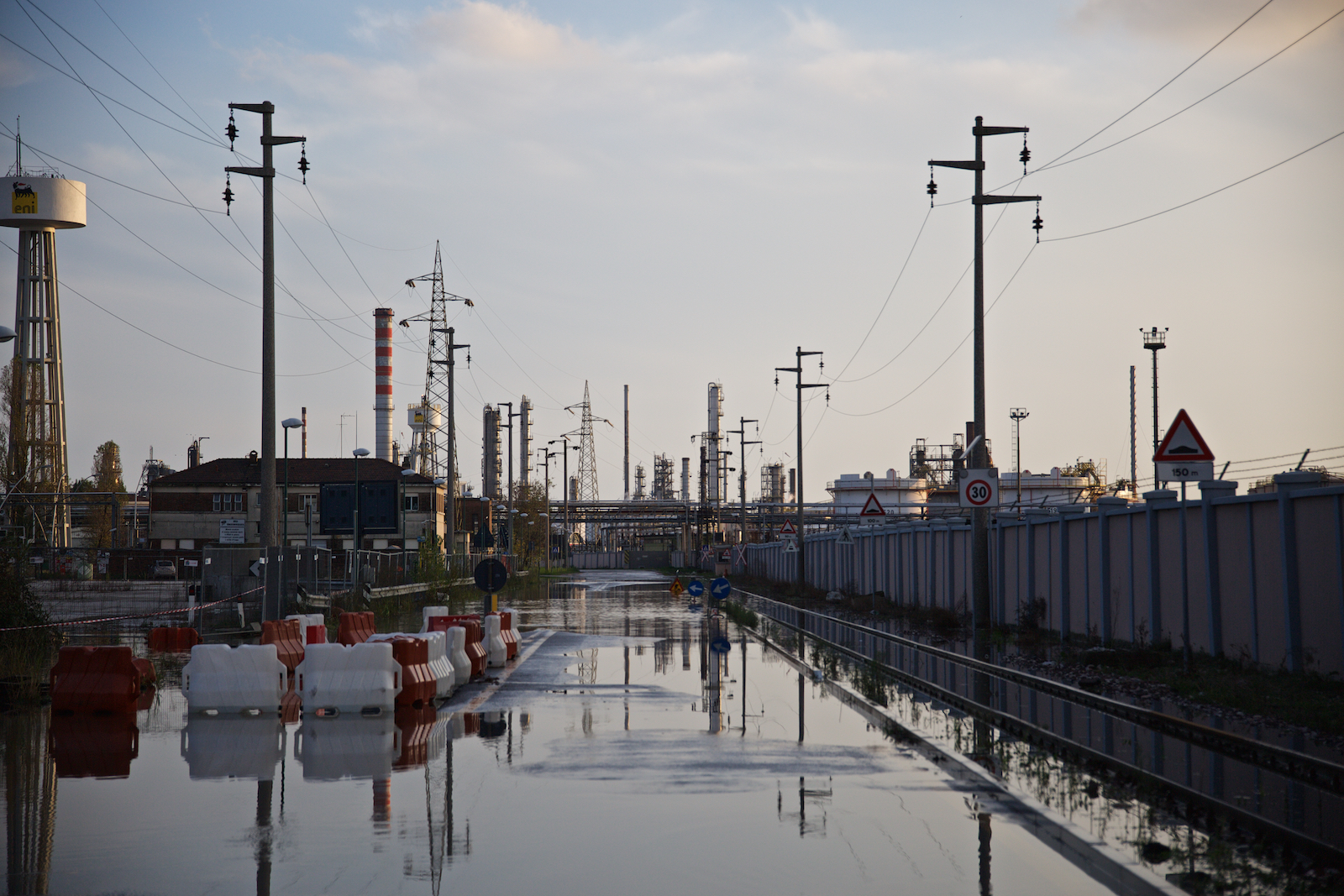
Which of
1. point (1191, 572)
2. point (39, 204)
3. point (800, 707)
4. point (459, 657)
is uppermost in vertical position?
point (39, 204)

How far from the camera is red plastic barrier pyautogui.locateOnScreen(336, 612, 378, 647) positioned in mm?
20516

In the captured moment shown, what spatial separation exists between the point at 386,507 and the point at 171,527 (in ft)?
205

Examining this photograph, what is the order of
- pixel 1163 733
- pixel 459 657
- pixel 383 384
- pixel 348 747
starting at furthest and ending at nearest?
pixel 383 384 < pixel 459 657 < pixel 1163 733 < pixel 348 747

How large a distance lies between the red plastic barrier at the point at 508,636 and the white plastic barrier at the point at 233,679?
22.5ft

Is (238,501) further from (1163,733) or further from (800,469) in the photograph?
(1163,733)

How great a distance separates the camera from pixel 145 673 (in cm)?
1611

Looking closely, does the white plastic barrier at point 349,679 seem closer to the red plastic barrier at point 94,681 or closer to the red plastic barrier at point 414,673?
the red plastic barrier at point 414,673

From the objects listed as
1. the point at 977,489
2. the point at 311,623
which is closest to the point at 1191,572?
the point at 977,489

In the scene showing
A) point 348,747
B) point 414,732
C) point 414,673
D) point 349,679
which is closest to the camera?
point 348,747

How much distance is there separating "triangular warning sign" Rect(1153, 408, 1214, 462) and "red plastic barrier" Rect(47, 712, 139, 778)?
12190 millimetres

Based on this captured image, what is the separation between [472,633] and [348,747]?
7133mm

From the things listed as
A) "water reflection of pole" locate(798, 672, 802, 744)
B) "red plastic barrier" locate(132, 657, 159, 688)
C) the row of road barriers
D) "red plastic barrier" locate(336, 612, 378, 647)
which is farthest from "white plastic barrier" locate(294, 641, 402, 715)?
the row of road barriers

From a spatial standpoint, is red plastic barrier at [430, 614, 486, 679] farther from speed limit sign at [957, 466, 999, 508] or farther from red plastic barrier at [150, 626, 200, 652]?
speed limit sign at [957, 466, 999, 508]

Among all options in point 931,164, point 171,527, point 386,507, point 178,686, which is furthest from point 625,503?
point 178,686
